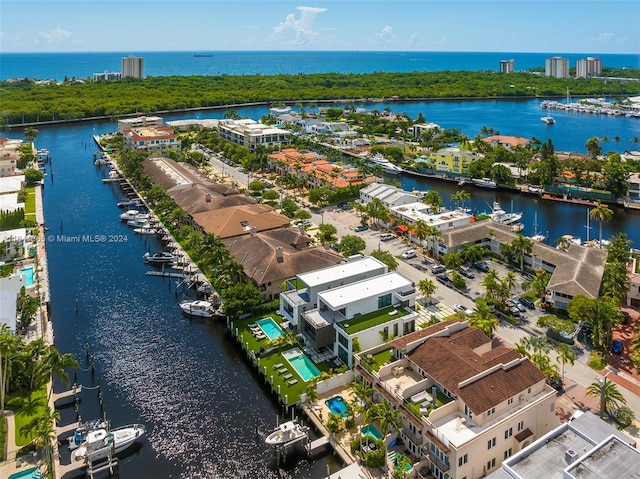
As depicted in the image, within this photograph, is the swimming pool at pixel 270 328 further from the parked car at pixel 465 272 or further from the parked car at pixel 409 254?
the parked car at pixel 465 272

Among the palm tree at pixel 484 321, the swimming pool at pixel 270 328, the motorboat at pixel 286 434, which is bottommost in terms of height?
the motorboat at pixel 286 434

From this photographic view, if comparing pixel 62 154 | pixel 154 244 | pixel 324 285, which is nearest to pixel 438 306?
pixel 324 285

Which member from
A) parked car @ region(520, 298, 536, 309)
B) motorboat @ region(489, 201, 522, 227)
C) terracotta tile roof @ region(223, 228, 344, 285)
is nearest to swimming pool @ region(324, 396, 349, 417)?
terracotta tile roof @ region(223, 228, 344, 285)

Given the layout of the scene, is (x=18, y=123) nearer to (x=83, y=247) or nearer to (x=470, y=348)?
(x=83, y=247)

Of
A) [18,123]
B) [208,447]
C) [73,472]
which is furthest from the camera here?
[18,123]

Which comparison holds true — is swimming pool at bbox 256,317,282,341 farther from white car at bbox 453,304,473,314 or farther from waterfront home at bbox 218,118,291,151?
waterfront home at bbox 218,118,291,151

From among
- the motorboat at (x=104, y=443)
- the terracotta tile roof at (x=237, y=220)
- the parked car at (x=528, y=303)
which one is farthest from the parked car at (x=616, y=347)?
the terracotta tile roof at (x=237, y=220)
